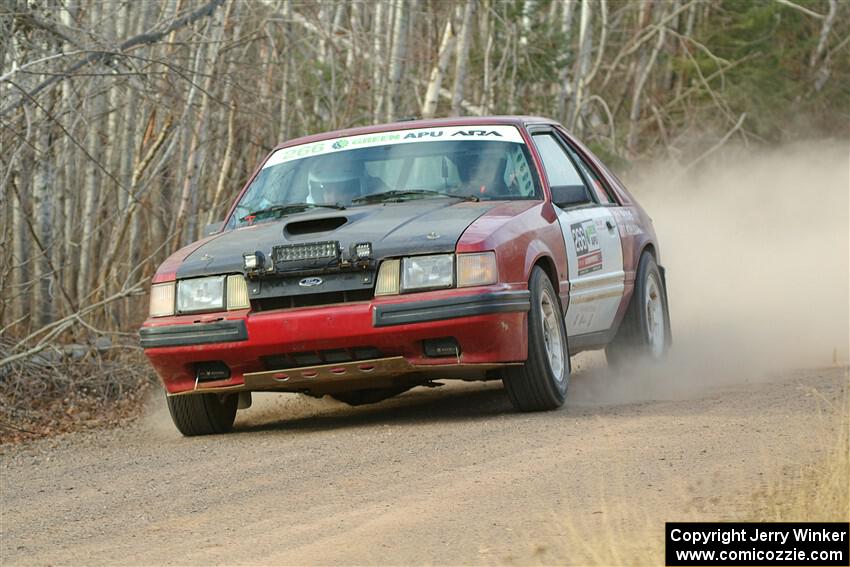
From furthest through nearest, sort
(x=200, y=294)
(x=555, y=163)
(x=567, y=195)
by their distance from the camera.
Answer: (x=555, y=163) < (x=567, y=195) < (x=200, y=294)

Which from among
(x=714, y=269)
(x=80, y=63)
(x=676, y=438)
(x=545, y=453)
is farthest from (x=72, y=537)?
(x=714, y=269)

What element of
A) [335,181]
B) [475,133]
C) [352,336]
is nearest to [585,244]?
[475,133]

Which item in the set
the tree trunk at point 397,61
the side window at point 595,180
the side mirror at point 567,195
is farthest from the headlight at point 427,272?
the tree trunk at point 397,61

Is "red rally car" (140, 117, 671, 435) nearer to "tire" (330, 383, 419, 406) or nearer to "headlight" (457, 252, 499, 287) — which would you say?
"headlight" (457, 252, 499, 287)

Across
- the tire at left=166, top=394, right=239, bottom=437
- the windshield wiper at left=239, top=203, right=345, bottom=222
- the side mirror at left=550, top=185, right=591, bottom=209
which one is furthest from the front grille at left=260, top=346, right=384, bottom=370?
the side mirror at left=550, top=185, right=591, bottom=209

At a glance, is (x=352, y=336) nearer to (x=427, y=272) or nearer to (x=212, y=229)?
(x=427, y=272)

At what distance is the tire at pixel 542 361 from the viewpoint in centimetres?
742

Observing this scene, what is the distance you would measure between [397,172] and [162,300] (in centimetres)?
156

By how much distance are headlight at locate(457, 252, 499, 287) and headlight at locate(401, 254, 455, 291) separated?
4cm

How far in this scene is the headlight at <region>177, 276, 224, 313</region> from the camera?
738 centimetres

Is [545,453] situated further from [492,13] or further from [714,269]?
[492,13]

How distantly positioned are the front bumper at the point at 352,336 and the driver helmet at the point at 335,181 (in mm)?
1185

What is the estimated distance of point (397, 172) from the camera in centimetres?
833

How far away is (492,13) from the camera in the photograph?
1919 cm
